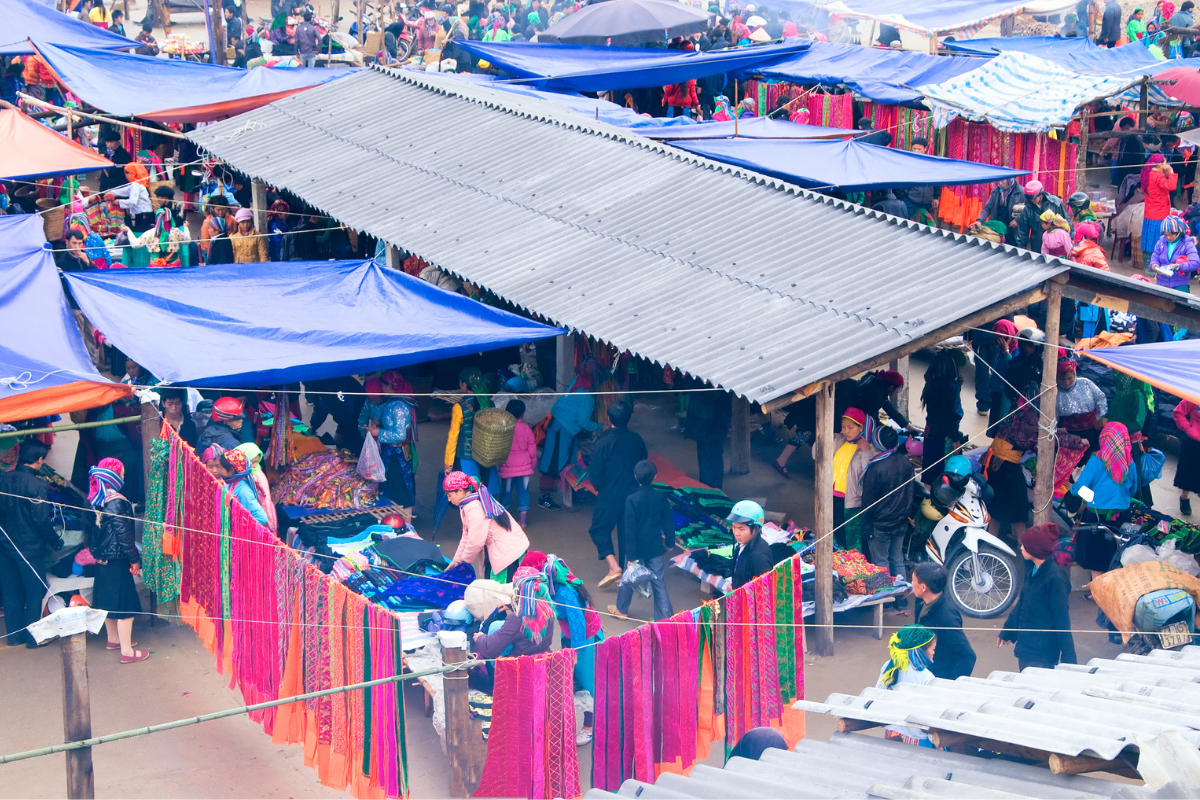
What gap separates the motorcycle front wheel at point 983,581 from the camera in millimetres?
8758

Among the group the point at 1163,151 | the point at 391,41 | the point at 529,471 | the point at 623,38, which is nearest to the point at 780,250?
the point at 529,471

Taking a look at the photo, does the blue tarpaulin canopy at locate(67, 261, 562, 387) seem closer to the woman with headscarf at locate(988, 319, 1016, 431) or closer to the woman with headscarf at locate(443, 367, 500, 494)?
the woman with headscarf at locate(443, 367, 500, 494)

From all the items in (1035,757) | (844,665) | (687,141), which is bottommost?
(844,665)

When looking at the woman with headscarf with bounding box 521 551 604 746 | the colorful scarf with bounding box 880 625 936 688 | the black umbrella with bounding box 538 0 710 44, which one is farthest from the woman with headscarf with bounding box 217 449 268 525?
the black umbrella with bounding box 538 0 710 44

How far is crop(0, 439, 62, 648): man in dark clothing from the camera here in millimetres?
8188

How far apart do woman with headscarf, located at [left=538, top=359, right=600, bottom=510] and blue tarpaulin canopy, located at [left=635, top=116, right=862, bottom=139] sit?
12.5 feet

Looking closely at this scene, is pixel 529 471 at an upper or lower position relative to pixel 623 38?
lower

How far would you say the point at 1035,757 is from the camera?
414 cm

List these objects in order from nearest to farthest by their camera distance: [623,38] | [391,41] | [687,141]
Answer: [687,141], [623,38], [391,41]

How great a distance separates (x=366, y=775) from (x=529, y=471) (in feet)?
13.1

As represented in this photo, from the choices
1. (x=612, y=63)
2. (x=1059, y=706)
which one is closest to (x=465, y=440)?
(x=1059, y=706)

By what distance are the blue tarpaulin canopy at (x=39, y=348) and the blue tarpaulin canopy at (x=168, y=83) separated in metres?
6.01

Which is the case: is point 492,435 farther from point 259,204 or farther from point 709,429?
point 259,204

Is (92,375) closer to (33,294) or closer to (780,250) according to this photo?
(33,294)
